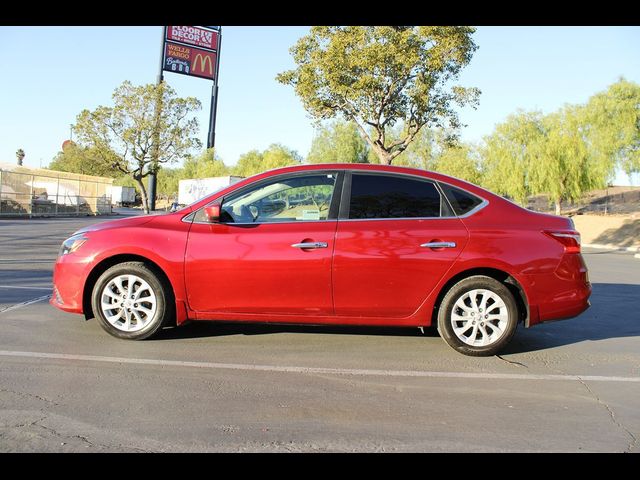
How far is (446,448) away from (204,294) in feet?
8.93

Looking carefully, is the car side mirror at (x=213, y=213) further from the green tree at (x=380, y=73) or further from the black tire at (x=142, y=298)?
the green tree at (x=380, y=73)

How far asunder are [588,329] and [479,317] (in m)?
2.18

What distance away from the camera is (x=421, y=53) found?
22422mm

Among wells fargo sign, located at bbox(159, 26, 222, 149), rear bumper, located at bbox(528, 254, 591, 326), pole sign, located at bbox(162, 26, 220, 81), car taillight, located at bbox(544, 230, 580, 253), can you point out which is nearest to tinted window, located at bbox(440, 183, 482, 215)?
car taillight, located at bbox(544, 230, 580, 253)

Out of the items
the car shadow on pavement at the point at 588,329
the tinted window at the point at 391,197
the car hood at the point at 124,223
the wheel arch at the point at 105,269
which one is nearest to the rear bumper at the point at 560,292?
the car shadow on pavement at the point at 588,329

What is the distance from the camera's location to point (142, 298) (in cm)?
Answer: 515

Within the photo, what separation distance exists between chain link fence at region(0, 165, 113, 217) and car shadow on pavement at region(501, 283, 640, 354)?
29.1 meters

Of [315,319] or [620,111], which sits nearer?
[315,319]

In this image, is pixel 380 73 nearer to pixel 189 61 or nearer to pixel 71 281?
pixel 71 281

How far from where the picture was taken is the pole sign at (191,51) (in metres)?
52.0

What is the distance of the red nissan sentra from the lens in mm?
4926

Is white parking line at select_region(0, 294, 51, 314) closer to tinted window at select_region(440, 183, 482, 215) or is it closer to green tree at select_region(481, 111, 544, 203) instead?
tinted window at select_region(440, 183, 482, 215)
